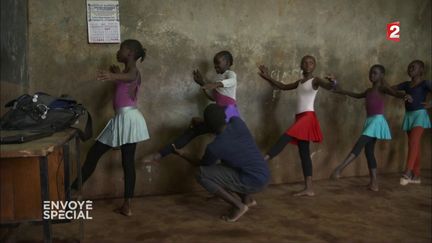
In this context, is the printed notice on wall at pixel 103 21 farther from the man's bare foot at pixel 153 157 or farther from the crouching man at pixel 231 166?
the crouching man at pixel 231 166

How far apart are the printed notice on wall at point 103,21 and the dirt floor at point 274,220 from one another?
1.60 m

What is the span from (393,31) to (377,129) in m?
1.39

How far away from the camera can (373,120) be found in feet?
14.9

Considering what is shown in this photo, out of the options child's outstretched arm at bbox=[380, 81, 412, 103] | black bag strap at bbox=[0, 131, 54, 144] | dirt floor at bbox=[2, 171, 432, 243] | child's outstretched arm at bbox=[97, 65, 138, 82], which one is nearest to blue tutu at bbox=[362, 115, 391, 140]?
child's outstretched arm at bbox=[380, 81, 412, 103]

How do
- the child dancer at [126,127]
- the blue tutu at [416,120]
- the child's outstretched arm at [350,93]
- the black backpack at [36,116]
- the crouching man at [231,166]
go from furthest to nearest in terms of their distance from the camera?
the blue tutu at [416,120]
the child's outstretched arm at [350,93]
the child dancer at [126,127]
the crouching man at [231,166]
the black backpack at [36,116]

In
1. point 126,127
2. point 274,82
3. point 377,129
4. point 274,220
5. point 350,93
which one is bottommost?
point 274,220

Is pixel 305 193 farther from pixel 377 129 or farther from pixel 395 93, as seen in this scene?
pixel 395 93

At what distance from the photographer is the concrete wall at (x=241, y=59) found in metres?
3.99

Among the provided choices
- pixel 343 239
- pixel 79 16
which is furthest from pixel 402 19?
pixel 79 16

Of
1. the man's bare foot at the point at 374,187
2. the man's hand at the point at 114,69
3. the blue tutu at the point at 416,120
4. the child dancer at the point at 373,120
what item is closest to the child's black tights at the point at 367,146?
the child dancer at the point at 373,120

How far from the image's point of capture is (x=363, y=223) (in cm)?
342

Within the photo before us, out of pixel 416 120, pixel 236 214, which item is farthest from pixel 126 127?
pixel 416 120

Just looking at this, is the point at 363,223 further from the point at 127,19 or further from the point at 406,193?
→ the point at 127,19

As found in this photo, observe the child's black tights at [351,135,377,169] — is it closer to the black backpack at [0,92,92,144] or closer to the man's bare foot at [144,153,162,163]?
the man's bare foot at [144,153,162,163]
